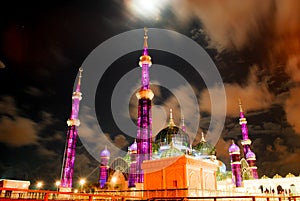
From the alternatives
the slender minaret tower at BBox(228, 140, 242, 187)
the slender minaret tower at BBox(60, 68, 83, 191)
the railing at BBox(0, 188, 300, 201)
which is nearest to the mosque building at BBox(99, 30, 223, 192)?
the railing at BBox(0, 188, 300, 201)

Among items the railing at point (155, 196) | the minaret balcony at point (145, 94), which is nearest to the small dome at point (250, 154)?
the minaret balcony at point (145, 94)

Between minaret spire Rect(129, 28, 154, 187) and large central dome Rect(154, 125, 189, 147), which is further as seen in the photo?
large central dome Rect(154, 125, 189, 147)

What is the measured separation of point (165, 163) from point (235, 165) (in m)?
22.9

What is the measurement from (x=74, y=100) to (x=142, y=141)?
22091mm

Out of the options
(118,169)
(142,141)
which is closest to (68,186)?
(118,169)

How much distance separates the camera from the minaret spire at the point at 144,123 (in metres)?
32.7

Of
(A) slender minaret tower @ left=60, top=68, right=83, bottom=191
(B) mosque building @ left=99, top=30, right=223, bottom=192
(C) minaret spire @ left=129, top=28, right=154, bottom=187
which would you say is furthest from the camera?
(A) slender minaret tower @ left=60, top=68, right=83, bottom=191

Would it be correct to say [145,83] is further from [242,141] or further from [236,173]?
[242,141]

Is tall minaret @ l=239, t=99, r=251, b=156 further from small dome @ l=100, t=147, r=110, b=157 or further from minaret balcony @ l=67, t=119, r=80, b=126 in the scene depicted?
minaret balcony @ l=67, t=119, r=80, b=126

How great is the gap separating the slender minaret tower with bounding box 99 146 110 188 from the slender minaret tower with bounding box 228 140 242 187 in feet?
79.9

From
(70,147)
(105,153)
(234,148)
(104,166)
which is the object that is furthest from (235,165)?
(70,147)

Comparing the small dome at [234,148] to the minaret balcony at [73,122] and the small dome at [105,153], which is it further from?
the minaret balcony at [73,122]

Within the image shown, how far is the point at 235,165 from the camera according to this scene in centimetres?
3916

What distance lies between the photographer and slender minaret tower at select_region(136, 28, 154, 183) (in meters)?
32.8
